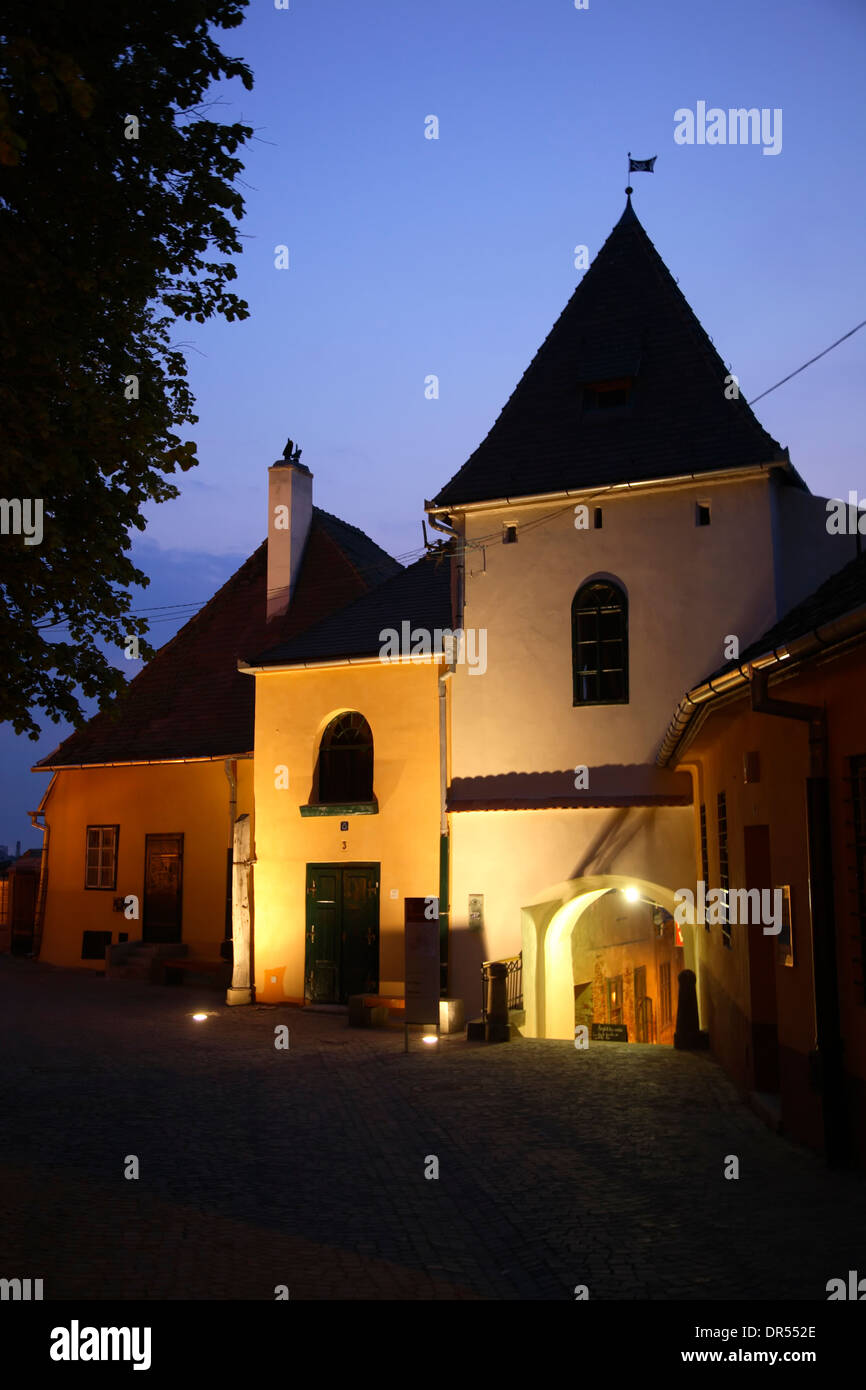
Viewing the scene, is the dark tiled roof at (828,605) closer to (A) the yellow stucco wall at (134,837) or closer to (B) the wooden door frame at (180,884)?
(A) the yellow stucco wall at (134,837)

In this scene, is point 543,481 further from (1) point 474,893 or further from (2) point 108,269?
(2) point 108,269

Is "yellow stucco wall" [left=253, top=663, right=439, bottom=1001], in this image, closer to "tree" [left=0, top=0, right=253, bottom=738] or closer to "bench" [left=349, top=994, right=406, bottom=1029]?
"bench" [left=349, top=994, right=406, bottom=1029]

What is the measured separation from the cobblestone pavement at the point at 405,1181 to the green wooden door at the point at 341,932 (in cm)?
428

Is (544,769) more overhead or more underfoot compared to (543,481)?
more underfoot

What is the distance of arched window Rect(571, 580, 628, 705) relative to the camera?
56.2ft

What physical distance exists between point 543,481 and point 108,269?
9.58m

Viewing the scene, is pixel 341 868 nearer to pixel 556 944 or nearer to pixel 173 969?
pixel 556 944

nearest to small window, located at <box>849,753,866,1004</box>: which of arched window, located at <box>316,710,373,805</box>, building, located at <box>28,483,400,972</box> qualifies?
arched window, located at <box>316,710,373,805</box>

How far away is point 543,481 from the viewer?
1773 centimetres

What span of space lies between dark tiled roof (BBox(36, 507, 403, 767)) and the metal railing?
305 inches

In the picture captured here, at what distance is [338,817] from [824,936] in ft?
39.2

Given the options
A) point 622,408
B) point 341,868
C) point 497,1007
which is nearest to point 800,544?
point 622,408

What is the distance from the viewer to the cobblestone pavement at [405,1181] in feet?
20.8
